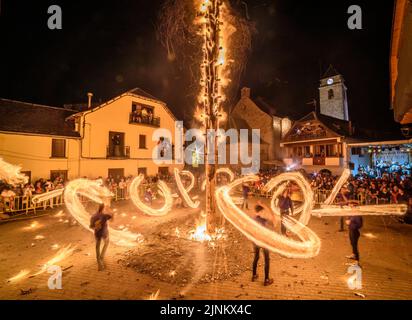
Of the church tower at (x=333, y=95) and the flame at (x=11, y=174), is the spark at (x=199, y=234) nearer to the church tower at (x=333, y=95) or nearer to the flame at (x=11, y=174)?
the flame at (x=11, y=174)

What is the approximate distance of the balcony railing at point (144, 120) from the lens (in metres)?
24.4

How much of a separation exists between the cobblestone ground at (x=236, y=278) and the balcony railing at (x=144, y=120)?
17.0 meters

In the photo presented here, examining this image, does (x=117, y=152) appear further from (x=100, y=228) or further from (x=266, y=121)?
(x=266, y=121)

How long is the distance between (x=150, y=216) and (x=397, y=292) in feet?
34.4

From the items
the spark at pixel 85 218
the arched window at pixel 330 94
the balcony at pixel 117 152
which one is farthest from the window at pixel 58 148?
the arched window at pixel 330 94

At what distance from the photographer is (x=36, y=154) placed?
58.4ft

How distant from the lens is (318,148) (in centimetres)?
2825

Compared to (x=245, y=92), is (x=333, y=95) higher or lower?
higher

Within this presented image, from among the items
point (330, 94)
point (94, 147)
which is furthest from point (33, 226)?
point (330, 94)

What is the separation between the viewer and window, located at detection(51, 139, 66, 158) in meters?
18.9

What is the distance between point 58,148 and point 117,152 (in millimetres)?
5285

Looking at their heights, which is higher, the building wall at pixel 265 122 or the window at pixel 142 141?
the building wall at pixel 265 122
